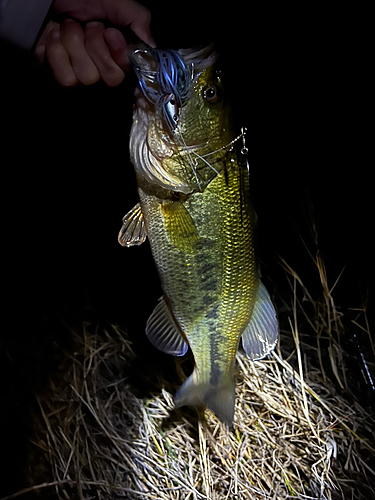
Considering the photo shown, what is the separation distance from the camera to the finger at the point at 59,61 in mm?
1012

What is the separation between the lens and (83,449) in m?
1.52

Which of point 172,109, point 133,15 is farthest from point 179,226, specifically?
point 133,15

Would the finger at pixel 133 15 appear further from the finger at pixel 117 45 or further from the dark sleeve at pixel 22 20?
the dark sleeve at pixel 22 20

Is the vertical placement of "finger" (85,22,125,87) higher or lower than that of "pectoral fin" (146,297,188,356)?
higher

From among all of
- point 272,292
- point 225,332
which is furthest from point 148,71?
point 272,292

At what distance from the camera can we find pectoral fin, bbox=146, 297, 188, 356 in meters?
1.19

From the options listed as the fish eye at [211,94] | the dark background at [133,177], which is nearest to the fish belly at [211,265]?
the fish eye at [211,94]

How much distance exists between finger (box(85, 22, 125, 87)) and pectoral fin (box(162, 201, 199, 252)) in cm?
38

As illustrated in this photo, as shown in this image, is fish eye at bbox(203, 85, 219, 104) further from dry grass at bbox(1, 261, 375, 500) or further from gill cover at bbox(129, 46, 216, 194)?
dry grass at bbox(1, 261, 375, 500)

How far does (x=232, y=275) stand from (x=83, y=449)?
1.04 meters

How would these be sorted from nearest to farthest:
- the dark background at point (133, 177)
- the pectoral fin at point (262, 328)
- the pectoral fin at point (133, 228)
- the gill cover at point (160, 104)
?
the gill cover at point (160, 104)
the pectoral fin at point (133, 228)
the pectoral fin at point (262, 328)
the dark background at point (133, 177)

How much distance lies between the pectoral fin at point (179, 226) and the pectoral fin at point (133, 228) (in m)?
0.09

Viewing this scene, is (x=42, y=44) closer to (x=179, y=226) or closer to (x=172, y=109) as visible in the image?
(x=172, y=109)

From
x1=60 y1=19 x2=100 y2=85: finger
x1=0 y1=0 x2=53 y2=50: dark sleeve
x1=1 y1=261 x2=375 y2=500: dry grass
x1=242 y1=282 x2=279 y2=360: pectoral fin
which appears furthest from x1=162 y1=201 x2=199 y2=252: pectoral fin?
x1=1 y1=261 x2=375 y2=500: dry grass
